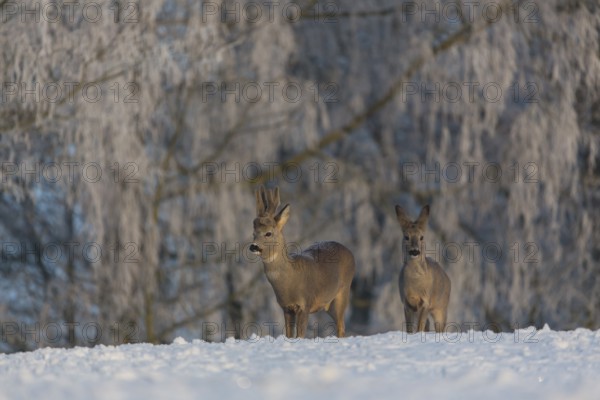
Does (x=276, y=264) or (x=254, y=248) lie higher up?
(x=254, y=248)

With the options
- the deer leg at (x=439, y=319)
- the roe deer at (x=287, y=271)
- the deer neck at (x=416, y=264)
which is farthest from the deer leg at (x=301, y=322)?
the deer leg at (x=439, y=319)

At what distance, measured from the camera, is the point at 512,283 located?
12805 millimetres

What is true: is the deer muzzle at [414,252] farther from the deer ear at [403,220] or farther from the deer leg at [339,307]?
the deer leg at [339,307]

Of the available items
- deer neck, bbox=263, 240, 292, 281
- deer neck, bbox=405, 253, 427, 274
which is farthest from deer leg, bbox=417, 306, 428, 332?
deer neck, bbox=263, 240, 292, 281

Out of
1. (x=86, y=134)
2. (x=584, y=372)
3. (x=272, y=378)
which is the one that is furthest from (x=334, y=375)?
(x=86, y=134)

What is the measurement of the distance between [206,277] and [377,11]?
2946 mm

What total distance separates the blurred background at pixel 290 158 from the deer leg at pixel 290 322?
3.56 metres

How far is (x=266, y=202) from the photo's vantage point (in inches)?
344

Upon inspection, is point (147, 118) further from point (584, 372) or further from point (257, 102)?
point (584, 372)

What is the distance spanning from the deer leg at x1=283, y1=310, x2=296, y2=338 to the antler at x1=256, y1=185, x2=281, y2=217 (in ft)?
2.05

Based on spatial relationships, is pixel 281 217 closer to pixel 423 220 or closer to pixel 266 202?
pixel 266 202

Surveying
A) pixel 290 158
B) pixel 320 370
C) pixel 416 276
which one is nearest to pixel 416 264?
pixel 416 276

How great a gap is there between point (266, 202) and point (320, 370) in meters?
2.40

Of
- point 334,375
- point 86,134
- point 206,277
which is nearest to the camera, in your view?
point 334,375
